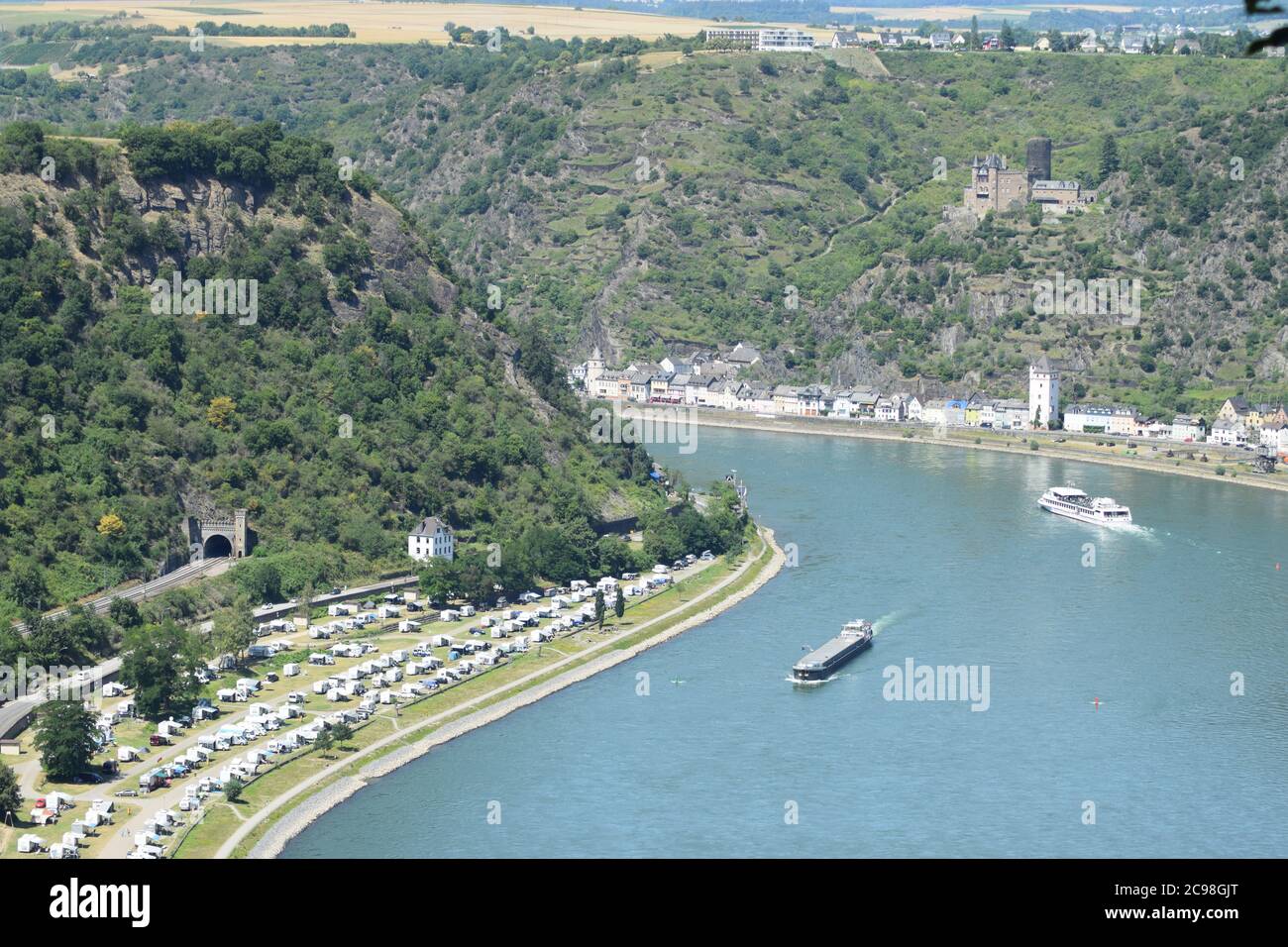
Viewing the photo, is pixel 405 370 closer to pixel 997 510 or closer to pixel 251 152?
pixel 251 152

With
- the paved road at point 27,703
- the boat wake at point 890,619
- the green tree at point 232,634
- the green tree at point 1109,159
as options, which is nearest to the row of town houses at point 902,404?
the green tree at point 1109,159

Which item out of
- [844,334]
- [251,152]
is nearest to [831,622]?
[251,152]

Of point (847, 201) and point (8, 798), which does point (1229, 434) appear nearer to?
point (847, 201)

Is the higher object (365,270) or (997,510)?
(365,270)

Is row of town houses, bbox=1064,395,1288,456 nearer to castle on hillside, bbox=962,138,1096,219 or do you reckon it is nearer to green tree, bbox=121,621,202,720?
castle on hillside, bbox=962,138,1096,219

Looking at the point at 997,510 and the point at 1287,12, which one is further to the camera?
the point at 997,510

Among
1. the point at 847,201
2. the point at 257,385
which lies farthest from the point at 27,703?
the point at 847,201
